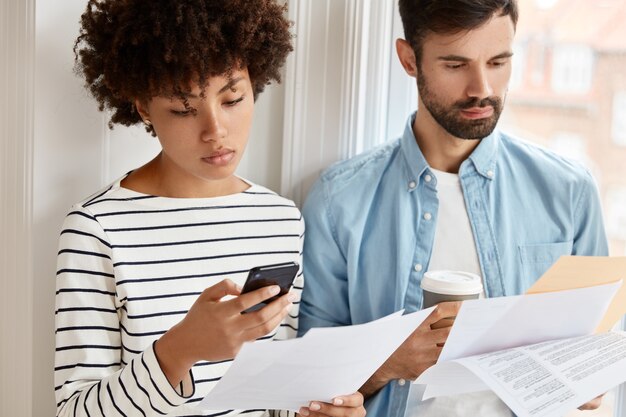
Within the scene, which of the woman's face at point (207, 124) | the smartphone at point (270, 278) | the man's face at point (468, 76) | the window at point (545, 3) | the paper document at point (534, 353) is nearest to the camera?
the smartphone at point (270, 278)

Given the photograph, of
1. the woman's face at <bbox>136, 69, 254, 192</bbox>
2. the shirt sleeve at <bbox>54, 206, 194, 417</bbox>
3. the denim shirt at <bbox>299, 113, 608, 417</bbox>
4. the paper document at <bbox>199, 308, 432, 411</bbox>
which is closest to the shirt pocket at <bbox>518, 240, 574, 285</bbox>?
the denim shirt at <bbox>299, 113, 608, 417</bbox>

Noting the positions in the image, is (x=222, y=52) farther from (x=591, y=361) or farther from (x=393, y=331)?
(x=591, y=361)

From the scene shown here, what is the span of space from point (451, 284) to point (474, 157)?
13.8 inches

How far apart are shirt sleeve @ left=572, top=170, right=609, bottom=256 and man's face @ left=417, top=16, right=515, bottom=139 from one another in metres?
0.23

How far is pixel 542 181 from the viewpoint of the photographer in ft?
5.05

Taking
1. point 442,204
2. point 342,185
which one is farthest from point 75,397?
point 442,204

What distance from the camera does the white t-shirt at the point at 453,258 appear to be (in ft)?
4.91

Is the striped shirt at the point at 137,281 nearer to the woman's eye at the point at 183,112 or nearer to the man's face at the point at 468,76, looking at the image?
the woman's eye at the point at 183,112

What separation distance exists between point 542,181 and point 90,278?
2.80 feet

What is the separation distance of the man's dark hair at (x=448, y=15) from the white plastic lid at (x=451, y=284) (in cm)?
43

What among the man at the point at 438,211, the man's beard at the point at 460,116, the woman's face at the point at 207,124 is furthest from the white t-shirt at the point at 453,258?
the woman's face at the point at 207,124

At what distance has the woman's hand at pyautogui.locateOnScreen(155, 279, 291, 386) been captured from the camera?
1070 millimetres

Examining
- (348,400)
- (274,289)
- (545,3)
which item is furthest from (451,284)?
(545,3)

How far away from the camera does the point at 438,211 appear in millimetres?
1549
